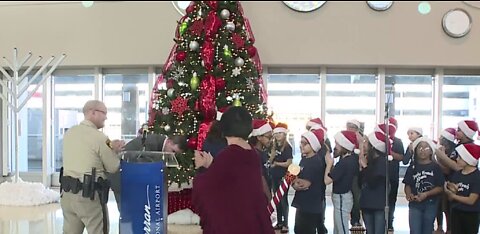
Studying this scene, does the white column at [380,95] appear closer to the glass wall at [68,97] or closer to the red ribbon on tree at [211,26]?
the red ribbon on tree at [211,26]

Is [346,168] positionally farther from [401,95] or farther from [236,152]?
[401,95]

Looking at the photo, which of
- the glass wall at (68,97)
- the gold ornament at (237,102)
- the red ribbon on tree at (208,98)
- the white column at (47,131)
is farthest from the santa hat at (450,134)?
the white column at (47,131)

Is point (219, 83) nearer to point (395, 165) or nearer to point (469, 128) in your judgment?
point (395, 165)

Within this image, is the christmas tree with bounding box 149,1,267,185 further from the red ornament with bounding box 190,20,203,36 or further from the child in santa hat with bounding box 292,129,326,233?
the child in santa hat with bounding box 292,129,326,233

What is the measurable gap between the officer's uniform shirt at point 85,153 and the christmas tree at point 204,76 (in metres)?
1.61

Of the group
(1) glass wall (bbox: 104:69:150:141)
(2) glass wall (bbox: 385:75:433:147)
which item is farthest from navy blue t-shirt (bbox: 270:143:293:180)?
(1) glass wall (bbox: 104:69:150:141)

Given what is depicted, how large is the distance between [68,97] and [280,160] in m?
4.55

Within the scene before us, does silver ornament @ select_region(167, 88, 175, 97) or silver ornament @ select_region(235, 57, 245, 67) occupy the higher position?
silver ornament @ select_region(235, 57, 245, 67)

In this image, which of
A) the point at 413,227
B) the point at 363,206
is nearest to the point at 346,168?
the point at 363,206

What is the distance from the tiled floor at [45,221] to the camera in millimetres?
4324

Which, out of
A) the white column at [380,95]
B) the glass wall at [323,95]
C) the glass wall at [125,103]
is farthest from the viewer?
the glass wall at [125,103]

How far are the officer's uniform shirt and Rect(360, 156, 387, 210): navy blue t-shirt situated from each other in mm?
1845

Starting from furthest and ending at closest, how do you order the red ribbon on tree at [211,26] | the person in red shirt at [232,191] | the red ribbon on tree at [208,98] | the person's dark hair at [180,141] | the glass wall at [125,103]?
the glass wall at [125,103]
the red ribbon on tree at [211,26]
the red ribbon on tree at [208,98]
the person's dark hair at [180,141]
the person in red shirt at [232,191]

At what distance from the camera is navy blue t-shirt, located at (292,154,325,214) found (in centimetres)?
339
